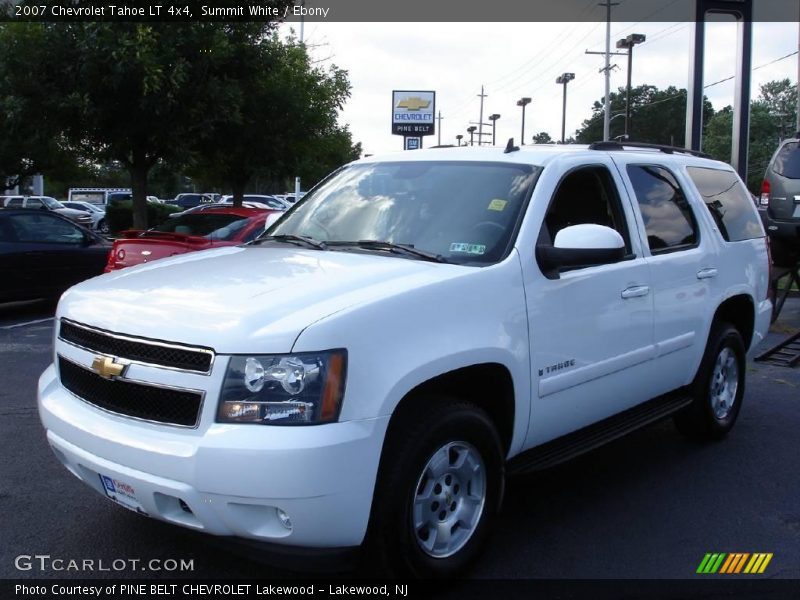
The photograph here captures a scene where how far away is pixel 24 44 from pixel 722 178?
11.6 m

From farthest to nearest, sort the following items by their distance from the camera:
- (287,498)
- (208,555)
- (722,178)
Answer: (722,178)
(208,555)
(287,498)

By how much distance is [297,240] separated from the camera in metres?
4.49

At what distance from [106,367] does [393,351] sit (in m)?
1.16

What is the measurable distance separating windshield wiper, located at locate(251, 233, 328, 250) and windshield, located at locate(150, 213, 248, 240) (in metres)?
5.54

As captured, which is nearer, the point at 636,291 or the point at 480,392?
the point at 480,392

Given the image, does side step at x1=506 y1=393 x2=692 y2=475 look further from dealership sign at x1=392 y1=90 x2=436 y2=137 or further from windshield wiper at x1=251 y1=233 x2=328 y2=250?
dealership sign at x1=392 y1=90 x2=436 y2=137

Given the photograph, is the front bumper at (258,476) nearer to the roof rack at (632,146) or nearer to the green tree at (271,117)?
the roof rack at (632,146)

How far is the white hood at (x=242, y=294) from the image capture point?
307 cm

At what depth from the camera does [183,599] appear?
3.48 m

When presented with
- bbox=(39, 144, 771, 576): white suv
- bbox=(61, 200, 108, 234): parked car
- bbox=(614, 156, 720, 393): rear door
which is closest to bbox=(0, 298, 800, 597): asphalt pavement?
bbox=(39, 144, 771, 576): white suv

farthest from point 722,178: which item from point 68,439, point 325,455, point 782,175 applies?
point 782,175

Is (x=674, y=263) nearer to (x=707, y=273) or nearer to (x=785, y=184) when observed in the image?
(x=707, y=273)

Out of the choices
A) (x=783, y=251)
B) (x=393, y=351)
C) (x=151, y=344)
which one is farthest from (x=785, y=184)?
(x=151, y=344)

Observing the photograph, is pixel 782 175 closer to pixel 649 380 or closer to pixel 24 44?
pixel 649 380
